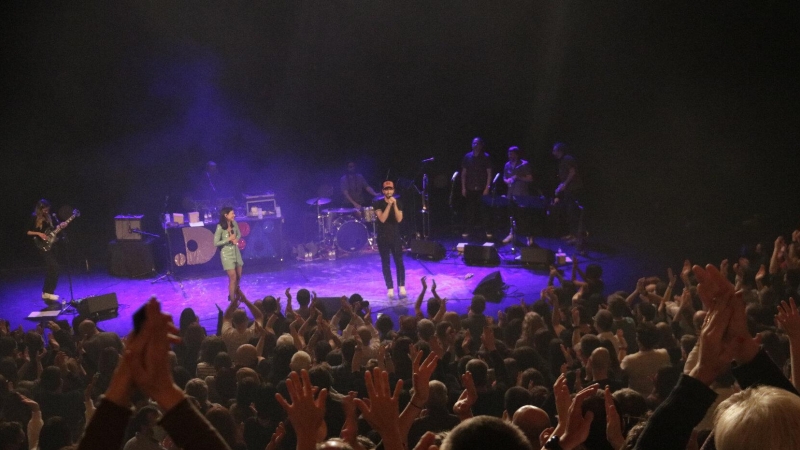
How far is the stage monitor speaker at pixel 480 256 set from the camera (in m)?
13.9

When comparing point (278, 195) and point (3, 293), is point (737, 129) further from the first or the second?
point (3, 293)

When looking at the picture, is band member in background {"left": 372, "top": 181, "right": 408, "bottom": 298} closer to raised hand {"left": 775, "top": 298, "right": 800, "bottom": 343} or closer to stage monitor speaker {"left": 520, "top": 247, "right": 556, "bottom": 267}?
stage monitor speaker {"left": 520, "top": 247, "right": 556, "bottom": 267}

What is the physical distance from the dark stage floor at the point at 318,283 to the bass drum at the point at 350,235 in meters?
0.22

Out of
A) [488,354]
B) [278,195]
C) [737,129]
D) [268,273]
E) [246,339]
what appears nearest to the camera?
[488,354]

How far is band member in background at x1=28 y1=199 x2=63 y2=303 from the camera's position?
12422 mm

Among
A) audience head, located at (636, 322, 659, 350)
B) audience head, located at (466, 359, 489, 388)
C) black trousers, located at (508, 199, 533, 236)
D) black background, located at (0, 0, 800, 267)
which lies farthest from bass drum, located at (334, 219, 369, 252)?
audience head, located at (466, 359, 489, 388)

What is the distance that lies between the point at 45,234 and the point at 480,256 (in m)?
7.79

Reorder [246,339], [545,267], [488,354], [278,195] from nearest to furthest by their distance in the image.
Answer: [488,354] → [246,339] → [545,267] → [278,195]

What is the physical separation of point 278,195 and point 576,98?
7935mm

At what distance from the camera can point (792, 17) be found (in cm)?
1614

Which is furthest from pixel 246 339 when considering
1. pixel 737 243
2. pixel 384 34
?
pixel 384 34

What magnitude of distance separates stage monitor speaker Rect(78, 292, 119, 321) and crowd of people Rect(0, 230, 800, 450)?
2299mm

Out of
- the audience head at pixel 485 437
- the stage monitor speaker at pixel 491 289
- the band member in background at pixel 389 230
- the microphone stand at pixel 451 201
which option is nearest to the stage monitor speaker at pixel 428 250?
the microphone stand at pixel 451 201

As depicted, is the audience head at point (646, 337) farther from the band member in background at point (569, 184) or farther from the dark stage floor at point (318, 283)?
the band member in background at point (569, 184)
